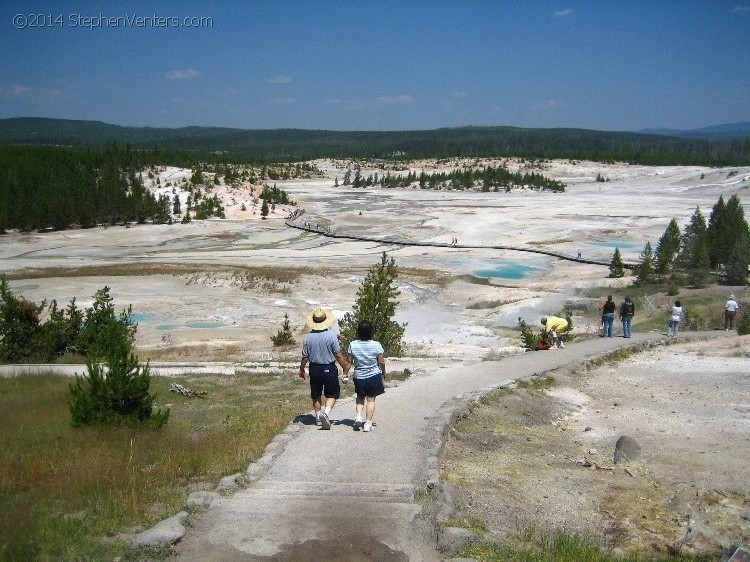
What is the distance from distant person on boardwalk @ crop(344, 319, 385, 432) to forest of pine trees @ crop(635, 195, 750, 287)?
24651 mm

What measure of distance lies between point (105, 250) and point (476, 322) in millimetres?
33284

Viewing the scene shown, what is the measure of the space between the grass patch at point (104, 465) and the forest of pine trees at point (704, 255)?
79.6ft

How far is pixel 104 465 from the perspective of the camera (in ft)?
25.6

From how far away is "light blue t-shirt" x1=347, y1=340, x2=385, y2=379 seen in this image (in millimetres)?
9203

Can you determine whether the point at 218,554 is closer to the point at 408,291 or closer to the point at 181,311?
the point at 181,311

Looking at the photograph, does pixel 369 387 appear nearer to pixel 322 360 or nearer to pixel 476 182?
pixel 322 360

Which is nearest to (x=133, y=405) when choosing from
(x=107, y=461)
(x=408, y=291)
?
(x=107, y=461)

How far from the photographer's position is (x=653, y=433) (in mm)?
11656

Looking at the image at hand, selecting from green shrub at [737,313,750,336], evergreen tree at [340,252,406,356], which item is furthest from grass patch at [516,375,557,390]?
green shrub at [737,313,750,336]

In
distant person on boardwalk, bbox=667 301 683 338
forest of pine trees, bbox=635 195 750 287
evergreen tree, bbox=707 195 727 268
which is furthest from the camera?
evergreen tree, bbox=707 195 727 268

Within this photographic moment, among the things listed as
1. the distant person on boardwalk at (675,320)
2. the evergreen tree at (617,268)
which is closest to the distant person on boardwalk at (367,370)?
the distant person on boardwalk at (675,320)

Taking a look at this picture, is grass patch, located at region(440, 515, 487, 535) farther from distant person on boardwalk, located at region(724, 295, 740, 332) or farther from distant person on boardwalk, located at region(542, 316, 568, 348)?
distant person on boardwalk, located at region(724, 295, 740, 332)

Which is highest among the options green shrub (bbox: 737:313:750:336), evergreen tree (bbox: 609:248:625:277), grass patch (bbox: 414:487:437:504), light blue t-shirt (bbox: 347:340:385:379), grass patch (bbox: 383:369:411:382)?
light blue t-shirt (bbox: 347:340:385:379)

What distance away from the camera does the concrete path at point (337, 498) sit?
592 centimetres
